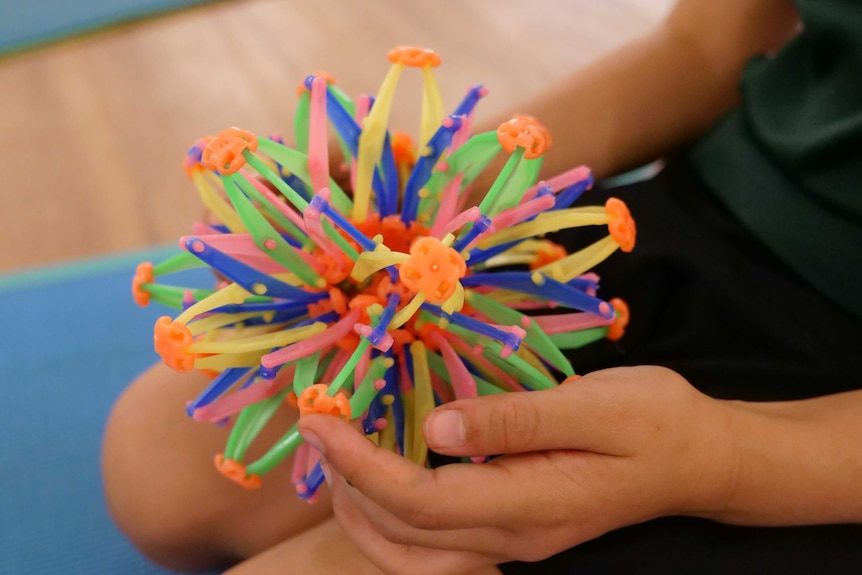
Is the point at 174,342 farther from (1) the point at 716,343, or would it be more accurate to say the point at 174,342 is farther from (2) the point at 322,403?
(1) the point at 716,343

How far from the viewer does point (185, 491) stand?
1.80 ft

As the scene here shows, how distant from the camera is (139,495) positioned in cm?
56

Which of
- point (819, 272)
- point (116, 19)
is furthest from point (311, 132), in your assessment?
point (116, 19)

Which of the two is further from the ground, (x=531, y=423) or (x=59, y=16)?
(x=59, y=16)

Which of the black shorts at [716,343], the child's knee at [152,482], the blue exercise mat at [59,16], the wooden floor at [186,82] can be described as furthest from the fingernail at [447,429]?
the blue exercise mat at [59,16]

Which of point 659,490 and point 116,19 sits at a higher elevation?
point 116,19

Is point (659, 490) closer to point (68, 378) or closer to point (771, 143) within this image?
point (771, 143)

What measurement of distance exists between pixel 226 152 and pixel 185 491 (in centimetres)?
30

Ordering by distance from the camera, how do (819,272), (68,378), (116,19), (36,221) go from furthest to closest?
(116,19) → (36,221) → (68,378) → (819,272)

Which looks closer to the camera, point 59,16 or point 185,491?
point 185,491

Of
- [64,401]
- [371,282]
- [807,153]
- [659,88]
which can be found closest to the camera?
[371,282]

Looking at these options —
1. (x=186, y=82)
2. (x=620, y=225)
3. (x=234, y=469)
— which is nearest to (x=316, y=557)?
(x=234, y=469)

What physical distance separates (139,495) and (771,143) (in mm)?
586

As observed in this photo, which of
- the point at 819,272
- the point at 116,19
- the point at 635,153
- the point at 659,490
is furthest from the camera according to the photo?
the point at 116,19
